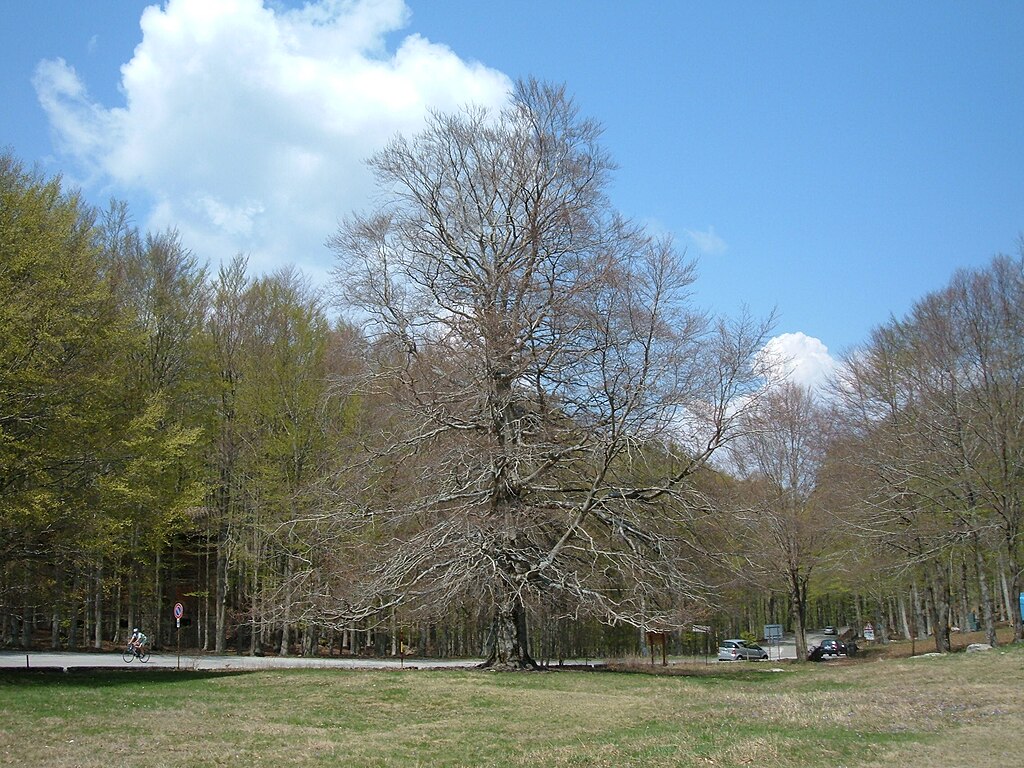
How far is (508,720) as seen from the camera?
1442 cm

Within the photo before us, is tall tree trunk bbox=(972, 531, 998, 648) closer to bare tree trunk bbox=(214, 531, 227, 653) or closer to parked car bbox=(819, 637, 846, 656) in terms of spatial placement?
parked car bbox=(819, 637, 846, 656)

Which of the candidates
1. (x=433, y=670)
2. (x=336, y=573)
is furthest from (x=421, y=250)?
(x=433, y=670)

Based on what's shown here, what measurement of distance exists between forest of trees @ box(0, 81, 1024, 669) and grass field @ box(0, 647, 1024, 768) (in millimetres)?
3201

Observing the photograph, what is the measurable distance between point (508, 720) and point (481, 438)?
11007 mm

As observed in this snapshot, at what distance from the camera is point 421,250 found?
2561 centimetres

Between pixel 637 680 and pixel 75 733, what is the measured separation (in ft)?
45.2

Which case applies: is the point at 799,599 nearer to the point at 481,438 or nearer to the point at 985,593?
the point at 985,593

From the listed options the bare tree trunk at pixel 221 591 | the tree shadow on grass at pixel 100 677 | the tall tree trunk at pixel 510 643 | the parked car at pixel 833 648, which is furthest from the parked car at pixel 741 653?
the tree shadow on grass at pixel 100 677

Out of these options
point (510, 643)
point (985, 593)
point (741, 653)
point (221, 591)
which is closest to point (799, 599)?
point (985, 593)

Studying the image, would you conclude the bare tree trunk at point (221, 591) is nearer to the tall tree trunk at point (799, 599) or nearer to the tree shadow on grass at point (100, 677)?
the tree shadow on grass at point (100, 677)

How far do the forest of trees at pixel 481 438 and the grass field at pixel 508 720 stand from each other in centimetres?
320

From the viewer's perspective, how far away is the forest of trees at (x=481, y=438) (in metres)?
21.2

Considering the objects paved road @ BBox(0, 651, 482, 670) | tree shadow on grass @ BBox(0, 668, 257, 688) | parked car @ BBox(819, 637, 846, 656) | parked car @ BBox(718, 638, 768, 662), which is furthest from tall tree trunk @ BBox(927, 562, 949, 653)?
tree shadow on grass @ BBox(0, 668, 257, 688)

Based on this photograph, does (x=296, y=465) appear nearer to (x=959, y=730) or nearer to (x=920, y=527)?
(x=920, y=527)
